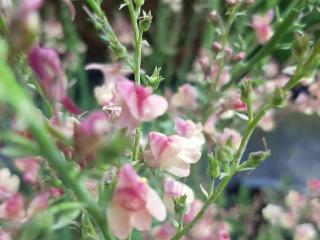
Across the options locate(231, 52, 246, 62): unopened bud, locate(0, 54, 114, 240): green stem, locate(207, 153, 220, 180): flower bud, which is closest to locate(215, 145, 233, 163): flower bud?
locate(207, 153, 220, 180): flower bud

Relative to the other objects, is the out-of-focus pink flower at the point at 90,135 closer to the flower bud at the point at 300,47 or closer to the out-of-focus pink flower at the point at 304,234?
the flower bud at the point at 300,47

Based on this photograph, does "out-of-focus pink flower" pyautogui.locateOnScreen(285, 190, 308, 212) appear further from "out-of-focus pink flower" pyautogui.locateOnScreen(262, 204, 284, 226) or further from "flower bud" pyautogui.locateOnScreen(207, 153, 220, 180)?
"flower bud" pyautogui.locateOnScreen(207, 153, 220, 180)

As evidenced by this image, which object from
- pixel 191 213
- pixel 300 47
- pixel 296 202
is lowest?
pixel 296 202

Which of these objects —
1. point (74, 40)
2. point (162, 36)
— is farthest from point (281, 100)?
point (74, 40)

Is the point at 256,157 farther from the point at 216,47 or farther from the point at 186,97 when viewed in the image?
the point at 186,97

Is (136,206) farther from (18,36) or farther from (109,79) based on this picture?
(109,79)

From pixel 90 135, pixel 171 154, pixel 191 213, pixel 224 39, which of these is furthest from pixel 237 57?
pixel 90 135
